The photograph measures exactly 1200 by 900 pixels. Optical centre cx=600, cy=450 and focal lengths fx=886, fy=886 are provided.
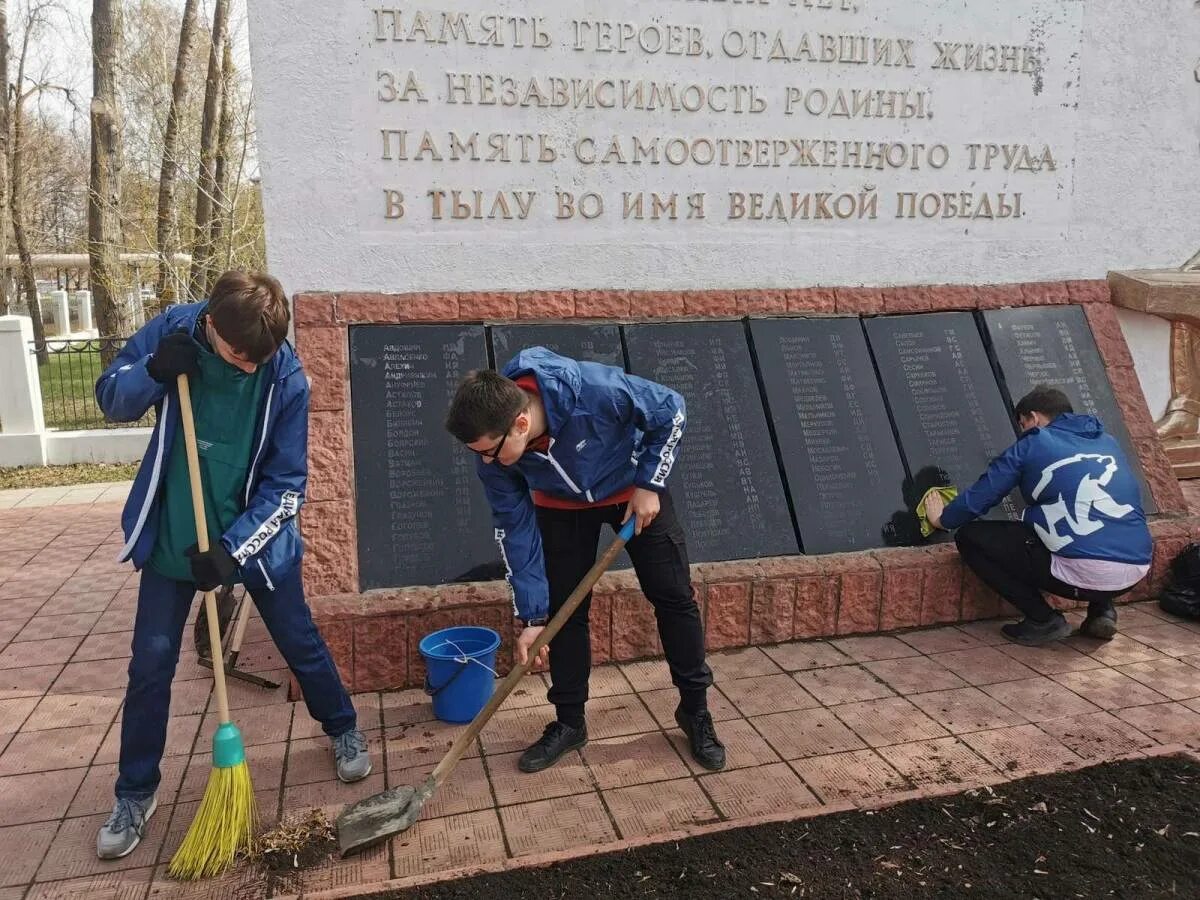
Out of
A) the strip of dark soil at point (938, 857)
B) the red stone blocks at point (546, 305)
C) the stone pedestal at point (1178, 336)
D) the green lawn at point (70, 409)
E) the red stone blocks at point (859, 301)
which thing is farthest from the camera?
the green lawn at point (70, 409)

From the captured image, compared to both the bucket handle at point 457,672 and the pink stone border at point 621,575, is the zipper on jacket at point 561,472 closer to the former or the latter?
the bucket handle at point 457,672

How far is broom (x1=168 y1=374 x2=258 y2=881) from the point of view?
275 centimetres

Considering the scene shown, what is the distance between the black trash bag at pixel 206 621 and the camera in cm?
430

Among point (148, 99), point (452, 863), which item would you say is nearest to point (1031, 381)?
point (452, 863)

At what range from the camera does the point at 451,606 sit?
3930 millimetres

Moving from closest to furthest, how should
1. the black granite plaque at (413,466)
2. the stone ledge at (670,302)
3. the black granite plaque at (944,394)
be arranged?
1. the black granite plaque at (413,466)
2. the stone ledge at (670,302)
3. the black granite plaque at (944,394)

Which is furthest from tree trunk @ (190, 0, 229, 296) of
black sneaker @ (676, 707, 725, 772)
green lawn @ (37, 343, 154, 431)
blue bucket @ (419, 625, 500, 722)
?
black sneaker @ (676, 707, 725, 772)

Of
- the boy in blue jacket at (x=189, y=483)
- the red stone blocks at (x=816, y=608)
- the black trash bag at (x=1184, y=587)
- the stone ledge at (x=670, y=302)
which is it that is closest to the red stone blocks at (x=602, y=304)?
the stone ledge at (x=670, y=302)

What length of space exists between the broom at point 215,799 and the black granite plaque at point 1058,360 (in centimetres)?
438

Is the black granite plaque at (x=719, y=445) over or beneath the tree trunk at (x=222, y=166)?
beneath

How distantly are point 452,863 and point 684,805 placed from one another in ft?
2.68

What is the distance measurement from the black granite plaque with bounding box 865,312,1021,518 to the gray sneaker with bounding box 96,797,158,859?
3876mm

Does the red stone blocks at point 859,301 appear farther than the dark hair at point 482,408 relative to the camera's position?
Yes

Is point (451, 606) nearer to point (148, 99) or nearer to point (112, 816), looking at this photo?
point (112, 816)
